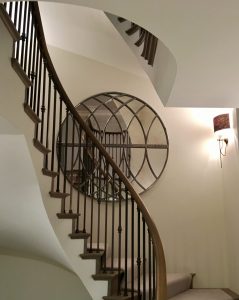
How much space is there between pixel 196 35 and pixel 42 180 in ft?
5.09

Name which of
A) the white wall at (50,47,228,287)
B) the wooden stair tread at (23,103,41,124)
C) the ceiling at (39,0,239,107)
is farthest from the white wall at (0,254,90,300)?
the ceiling at (39,0,239,107)

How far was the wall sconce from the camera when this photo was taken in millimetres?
3628

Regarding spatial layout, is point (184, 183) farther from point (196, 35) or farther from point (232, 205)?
point (196, 35)

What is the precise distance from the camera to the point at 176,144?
4078mm

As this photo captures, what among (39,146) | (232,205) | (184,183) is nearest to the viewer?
(39,146)

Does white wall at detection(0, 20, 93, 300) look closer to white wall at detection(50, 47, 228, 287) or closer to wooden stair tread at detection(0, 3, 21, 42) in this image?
wooden stair tread at detection(0, 3, 21, 42)

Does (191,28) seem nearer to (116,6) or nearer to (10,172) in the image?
(116,6)

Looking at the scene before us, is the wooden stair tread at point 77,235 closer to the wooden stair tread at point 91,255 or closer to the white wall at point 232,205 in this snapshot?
the wooden stair tread at point 91,255

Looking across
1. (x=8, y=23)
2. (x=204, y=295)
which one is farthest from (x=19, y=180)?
(x=204, y=295)

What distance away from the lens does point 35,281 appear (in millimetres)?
3648

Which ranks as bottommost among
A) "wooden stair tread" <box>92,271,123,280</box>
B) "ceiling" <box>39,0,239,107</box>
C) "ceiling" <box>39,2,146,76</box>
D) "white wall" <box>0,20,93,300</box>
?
"wooden stair tread" <box>92,271,123,280</box>

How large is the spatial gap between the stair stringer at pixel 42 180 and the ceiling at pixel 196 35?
2.29ft

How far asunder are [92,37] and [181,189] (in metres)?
2.41

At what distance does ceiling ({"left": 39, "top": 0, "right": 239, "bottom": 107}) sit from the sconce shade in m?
1.21
